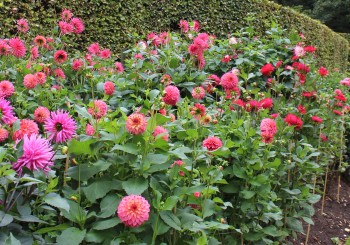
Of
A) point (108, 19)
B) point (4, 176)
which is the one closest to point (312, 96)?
point (4, 176)

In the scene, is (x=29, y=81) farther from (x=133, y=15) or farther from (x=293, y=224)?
(x=133, y=15)

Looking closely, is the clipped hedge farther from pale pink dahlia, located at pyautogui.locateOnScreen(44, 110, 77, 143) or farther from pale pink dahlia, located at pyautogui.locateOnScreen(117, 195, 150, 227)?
pale pink dahlia, located at pyautogui.locateOnScreen(117, 195, 150, 227)

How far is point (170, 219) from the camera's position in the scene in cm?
125

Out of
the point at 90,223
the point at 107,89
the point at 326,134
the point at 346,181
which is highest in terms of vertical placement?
the point at 107,89

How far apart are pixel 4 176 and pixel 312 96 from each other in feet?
8.53

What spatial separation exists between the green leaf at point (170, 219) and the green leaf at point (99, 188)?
16 centimetres

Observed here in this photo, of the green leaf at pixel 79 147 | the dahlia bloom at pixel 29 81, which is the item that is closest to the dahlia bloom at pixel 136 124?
the green leaf at pixel 79 147

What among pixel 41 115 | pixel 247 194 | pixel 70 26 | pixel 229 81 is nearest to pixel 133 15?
pixel 70 26

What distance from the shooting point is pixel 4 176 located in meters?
1.04

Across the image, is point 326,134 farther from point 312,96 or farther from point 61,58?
point 61,58

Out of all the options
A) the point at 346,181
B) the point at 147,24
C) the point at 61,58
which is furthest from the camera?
the point at 147,24

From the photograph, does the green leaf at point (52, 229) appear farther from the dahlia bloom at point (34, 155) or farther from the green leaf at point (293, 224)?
the green leaf at point (293, 224)

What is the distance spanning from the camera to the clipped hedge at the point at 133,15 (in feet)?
15.1

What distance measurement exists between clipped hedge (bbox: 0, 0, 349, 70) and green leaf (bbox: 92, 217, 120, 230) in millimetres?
2781
